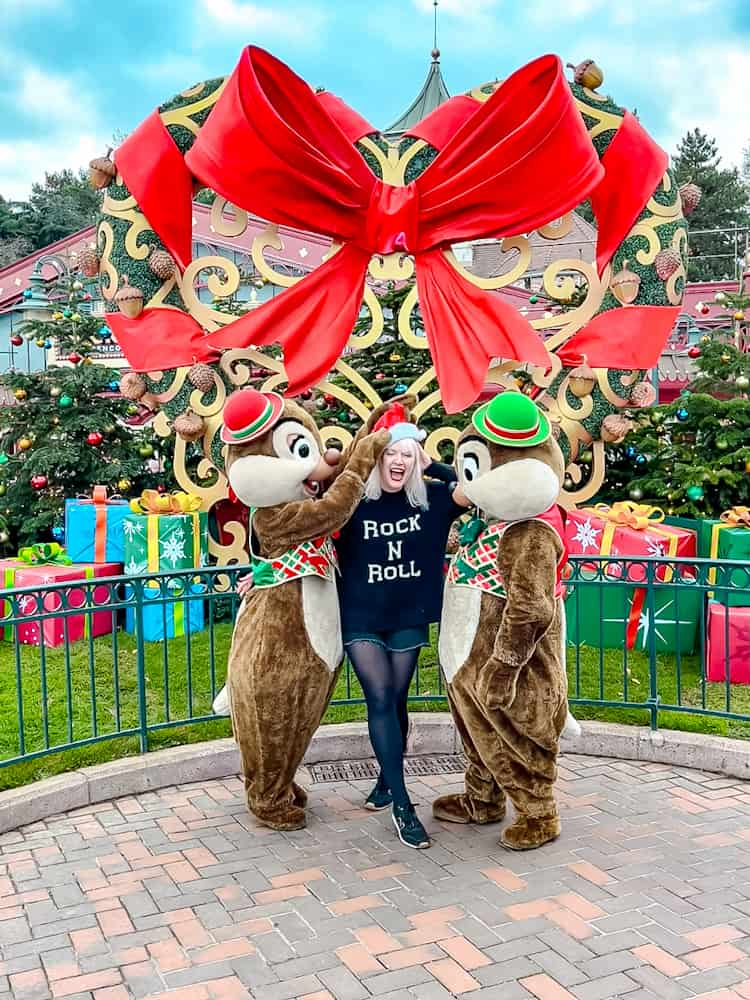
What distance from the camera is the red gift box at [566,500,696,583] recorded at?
696 cm

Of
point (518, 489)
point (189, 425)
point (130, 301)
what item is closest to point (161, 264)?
point (130, 301)

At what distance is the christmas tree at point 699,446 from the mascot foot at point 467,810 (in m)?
3.56

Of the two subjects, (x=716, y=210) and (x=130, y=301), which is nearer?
(x=130, y=301)

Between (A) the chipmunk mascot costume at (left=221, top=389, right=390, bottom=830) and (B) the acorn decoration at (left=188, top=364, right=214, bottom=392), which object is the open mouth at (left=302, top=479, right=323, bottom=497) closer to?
(A) the chipmunk mascot costume at (left=221, top=389, right=390, bottom=830)

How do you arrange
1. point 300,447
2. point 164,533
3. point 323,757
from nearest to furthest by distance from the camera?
1. point 300,447
2. point 323,757
3. point 164,533

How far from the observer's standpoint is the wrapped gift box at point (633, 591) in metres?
6.98

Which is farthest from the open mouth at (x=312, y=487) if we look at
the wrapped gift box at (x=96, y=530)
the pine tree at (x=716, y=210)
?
the pine tree at (x=716, y=210)

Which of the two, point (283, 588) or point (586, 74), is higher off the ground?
point (586, 74)

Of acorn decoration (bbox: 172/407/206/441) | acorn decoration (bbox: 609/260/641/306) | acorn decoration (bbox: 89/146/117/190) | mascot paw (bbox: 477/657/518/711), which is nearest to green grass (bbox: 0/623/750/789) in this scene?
acorn decoration (bbox: 172/407/206/441)

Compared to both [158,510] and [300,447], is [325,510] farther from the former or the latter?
[158,510]

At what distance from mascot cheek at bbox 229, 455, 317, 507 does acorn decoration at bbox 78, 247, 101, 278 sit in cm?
295

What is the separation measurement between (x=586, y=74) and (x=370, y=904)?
510 centimetres

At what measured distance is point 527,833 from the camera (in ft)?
13.9

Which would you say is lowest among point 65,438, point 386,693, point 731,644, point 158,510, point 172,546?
point 731,644
